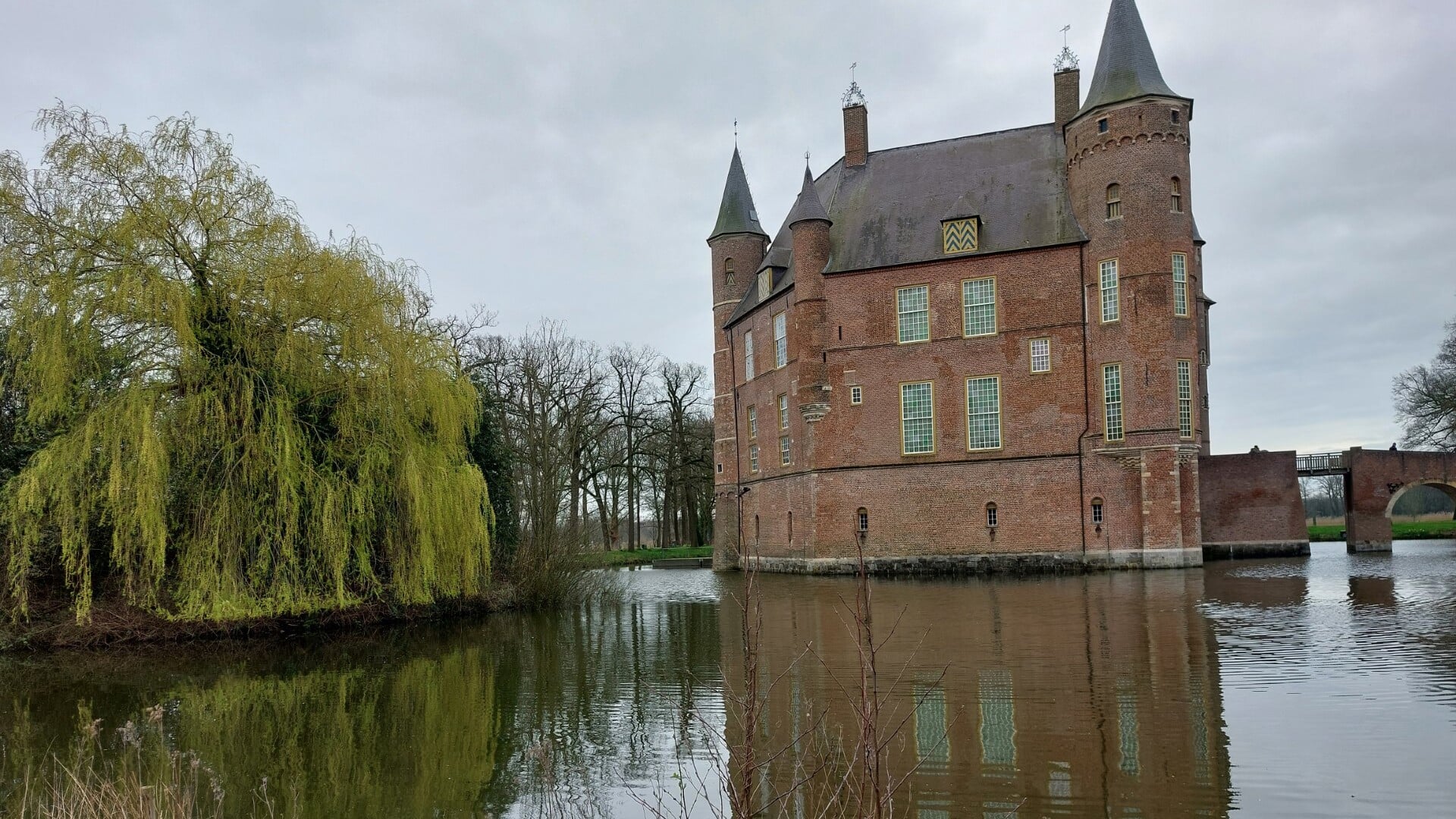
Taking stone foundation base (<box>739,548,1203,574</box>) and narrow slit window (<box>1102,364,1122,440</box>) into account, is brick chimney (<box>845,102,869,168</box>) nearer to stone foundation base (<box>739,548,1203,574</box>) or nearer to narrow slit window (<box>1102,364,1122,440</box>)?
narrow slit window (<box>1102,364,1122,440</box>)

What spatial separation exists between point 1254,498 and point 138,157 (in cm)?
3313

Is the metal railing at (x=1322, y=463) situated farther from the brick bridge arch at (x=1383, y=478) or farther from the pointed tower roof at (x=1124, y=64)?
the pointed tower roof at (x=1124, y=64)

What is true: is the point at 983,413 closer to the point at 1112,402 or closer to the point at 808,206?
the point at 1112,402

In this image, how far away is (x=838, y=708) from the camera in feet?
30.4

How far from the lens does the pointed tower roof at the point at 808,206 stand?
32656 millimetres

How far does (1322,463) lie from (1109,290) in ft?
46.8

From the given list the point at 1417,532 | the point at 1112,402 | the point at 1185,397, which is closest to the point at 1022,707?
the point at 1112,402

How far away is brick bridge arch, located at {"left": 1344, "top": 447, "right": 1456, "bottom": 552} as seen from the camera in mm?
35781

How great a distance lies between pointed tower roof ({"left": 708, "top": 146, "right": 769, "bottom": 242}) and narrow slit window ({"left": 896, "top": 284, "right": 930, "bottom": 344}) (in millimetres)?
9246

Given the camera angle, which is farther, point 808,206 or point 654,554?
point 654,554

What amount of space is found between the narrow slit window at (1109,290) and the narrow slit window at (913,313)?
17.0 feet

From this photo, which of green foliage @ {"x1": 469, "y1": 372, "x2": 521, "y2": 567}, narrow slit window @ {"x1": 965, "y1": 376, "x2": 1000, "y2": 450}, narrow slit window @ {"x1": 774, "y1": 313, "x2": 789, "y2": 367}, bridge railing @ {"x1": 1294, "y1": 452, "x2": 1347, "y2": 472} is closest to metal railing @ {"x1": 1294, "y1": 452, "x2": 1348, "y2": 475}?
bridge railing @ {"x1": 1294, "y1": 452, "x2": 1347, "y2": 472}

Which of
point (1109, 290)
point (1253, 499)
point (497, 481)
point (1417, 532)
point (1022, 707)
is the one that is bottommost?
point (1417, 532)

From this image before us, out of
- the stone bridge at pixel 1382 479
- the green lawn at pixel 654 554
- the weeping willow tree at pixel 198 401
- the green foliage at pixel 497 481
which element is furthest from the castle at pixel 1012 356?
the weeping willow tree at pixel 198 401
